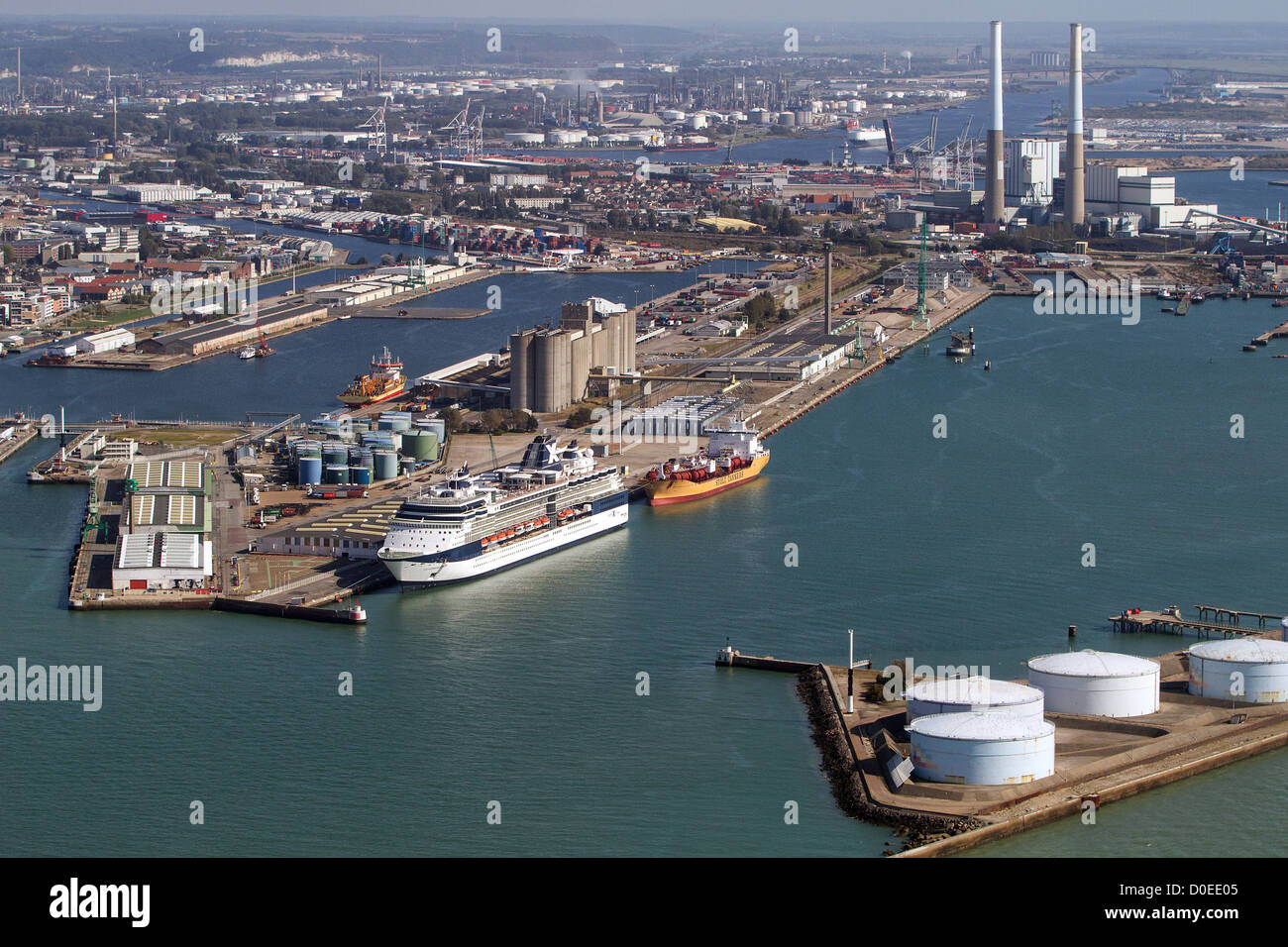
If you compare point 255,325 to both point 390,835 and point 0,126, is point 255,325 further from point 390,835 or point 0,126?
point 0,126

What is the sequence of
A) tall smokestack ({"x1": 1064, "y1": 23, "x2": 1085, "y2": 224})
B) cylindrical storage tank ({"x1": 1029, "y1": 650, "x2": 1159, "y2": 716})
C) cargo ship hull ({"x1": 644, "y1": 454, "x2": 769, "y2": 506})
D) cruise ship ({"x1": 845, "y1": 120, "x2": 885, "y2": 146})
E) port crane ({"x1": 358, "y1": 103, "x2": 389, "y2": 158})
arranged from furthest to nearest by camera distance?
1. cruise ship ({"x1": 845, "y1": 120, "x2": 885, "y2": 146})
2. port crane ({"x1": 358, "y1": 103, "x2": 389, "y2": 158})
3. tall smokestack ({"x1": 1064, "y1": 23, "x2": 1085, "y2": 224})
4. cargo ship hull ({"x1": 644, "y1": 454, "x2": 769, "y2": 506})
5. cylindrical storage tank ({"x1": 1029, "y1": 650, "x2": 1159, "y2": 716})

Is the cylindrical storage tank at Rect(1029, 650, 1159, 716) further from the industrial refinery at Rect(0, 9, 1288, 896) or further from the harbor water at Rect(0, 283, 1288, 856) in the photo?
the harbor water at Rect(0, 283, 1288, 856)

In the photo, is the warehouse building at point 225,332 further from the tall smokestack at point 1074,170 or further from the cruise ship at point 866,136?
the cruise ship at point 866,136

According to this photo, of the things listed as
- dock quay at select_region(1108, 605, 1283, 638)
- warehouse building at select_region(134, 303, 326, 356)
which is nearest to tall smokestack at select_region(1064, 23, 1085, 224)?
warehouse building at select_region(134, 303, 326, 356)

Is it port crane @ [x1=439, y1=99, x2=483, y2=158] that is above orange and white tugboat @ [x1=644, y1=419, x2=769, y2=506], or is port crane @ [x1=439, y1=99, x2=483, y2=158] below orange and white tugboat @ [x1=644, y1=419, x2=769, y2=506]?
above

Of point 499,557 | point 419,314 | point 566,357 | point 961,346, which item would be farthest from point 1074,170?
point 499,557

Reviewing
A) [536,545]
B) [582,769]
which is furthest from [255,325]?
[582,769]
